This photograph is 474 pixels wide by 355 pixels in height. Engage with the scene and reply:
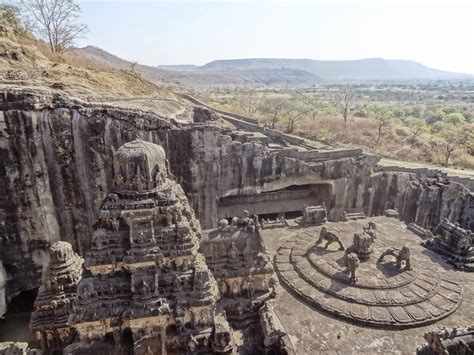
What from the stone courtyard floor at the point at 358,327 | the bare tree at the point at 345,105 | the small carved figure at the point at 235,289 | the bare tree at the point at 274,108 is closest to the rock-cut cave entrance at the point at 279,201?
the stone courtyard floor at the point at 358,327

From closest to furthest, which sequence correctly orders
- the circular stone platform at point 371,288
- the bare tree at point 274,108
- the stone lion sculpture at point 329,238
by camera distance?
the circular stone platform at point 371,288 → the stone lion sculpture at point 329,238 → the bare tree at point 274,108

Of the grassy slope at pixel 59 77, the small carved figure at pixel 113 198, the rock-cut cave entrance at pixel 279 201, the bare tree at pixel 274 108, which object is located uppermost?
the grassy slope at pixel 59 77

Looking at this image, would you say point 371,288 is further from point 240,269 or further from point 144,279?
point 144,279

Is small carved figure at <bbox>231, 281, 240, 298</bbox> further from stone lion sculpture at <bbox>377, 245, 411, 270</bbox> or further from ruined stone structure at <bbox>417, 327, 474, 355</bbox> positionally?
stone lion sculpture at <bbox>377, 245, 411, 270</bbox>

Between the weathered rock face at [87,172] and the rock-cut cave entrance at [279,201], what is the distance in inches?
21.2

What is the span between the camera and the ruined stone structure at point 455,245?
550 inches

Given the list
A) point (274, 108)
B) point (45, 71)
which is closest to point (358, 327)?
point (45, 71)

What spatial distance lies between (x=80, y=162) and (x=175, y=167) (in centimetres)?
500

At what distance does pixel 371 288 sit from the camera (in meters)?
11.7

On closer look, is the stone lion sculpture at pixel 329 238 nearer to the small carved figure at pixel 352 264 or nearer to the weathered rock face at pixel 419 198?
the small carved figure at pixel 352 264

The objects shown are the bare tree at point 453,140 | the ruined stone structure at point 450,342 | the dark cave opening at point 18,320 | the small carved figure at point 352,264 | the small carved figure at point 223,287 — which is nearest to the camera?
the ruined stone structure at point 450,342

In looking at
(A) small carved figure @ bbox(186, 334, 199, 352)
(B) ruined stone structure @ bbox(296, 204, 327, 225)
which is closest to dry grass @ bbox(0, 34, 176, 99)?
(B) ruined stone structure @ bbox(296, 204, 327, 225)

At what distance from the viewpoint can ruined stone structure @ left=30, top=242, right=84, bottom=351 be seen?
11.0 meters

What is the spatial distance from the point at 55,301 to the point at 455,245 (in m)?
15.7
